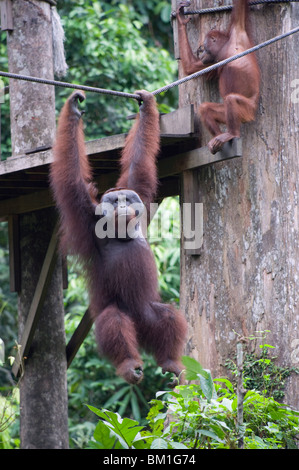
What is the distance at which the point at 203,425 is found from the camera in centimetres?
307

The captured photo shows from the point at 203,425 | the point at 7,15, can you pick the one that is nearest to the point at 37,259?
the point at 7,15

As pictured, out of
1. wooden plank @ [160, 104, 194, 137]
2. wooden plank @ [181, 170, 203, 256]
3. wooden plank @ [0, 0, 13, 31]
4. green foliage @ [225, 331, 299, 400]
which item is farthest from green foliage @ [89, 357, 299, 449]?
wooden plank @ [0, 0, 13, 31]

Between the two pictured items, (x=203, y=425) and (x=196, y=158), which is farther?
(x=196, y=158)

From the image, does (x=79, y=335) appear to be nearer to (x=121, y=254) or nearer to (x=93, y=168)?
(x=93, y=168)

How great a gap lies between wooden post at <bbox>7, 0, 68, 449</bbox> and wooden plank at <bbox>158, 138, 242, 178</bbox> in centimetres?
150

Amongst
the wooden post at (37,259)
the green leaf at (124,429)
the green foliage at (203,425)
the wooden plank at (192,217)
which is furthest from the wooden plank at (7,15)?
the green leaf at (124,429)

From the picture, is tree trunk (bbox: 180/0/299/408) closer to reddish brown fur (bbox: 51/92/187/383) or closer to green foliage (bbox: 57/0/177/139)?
reddish brown fur (bbox: 51/92/187/383)

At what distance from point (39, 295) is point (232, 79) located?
7.16 ft

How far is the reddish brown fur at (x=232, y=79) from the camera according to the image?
3.88 metres

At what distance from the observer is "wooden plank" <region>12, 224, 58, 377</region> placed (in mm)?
5234

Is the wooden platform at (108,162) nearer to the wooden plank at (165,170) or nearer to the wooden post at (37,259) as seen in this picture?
the wooden plank at (165,170)

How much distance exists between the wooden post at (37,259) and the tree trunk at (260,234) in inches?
75.6

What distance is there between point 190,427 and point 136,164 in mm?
1630
